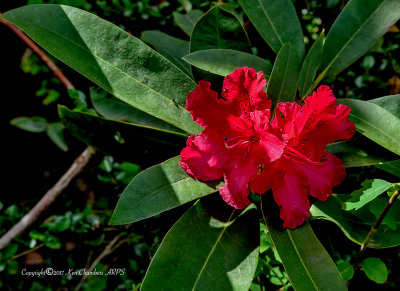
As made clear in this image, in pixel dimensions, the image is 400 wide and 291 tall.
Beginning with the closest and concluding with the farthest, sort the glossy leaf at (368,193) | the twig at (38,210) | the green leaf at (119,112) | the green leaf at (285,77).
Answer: the glossy leaf at (368,193) → the green leaf at (285,77) → the green leaf at (119,112) → the twig at (38,210)

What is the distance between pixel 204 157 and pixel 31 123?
35.0 inches

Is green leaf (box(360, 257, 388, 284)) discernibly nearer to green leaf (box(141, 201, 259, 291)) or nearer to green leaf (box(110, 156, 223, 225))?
green leaf (box(141, 201, 259, 291))

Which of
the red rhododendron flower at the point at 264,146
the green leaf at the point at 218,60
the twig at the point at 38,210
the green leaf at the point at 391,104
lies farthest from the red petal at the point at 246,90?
the twig at the point at 38,210

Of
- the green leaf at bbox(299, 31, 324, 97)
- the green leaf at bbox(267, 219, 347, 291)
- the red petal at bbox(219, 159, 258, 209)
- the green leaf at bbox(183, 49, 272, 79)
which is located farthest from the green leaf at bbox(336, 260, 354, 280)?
the green leaf at bbox(183, 49, 272, 79)

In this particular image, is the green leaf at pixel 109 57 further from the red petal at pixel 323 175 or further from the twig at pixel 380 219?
the twig at pixel 380 219

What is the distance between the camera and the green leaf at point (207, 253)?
0.79 metres

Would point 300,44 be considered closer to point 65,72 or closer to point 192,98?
point 192,98

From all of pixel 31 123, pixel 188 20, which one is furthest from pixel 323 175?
pixel 31 123

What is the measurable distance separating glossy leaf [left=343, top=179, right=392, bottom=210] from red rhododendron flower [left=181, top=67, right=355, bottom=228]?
58 mm

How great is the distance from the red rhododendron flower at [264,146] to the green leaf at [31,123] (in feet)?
2.69

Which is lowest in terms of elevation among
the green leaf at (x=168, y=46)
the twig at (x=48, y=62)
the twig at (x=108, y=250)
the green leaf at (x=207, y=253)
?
the twig at (x=108, y=250)

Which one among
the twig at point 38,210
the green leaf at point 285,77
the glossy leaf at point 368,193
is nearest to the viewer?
the glossy leaf at point 368,193

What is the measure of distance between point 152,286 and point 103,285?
570mm

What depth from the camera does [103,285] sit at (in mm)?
1259
